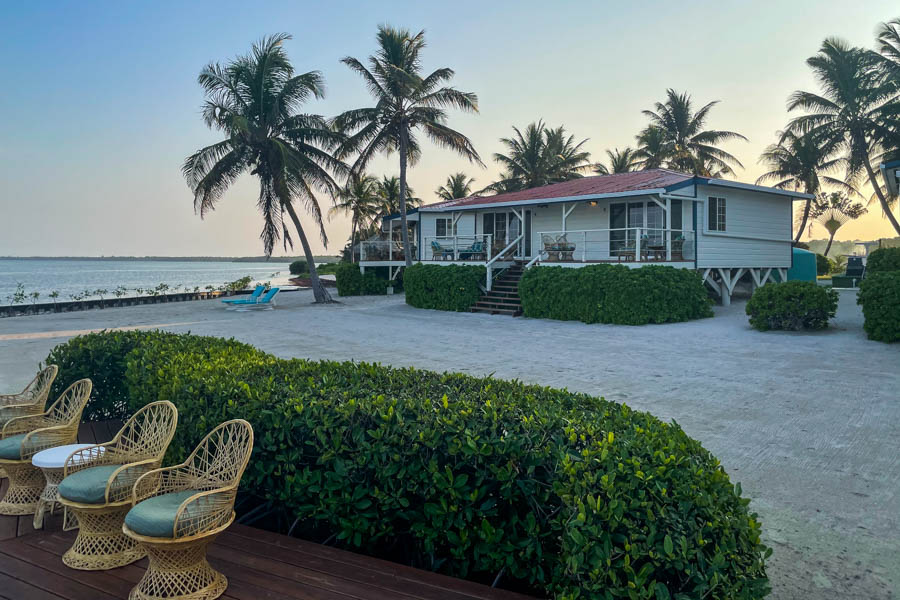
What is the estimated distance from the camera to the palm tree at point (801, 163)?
3416cm

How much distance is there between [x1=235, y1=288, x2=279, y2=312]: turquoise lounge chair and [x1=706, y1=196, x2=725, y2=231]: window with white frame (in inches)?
644

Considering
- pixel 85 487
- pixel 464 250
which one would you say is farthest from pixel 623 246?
pixel 85 487

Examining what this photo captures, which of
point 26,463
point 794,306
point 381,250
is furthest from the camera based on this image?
point 381,250

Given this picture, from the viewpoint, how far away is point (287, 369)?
4809 millimetres

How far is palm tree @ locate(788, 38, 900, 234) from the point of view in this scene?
29.9 metres

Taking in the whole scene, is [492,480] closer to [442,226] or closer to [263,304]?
[263,304]

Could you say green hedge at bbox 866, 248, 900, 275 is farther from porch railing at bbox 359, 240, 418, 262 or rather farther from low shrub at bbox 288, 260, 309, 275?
low shrub at bbox 288, 260, 309, 275

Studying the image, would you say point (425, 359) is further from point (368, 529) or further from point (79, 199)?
point (79, 199)

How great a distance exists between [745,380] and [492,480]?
700 cm

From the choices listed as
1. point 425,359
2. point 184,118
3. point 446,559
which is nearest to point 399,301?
point 184,118

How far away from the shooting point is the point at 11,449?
412 centimetres

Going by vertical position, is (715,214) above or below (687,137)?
below

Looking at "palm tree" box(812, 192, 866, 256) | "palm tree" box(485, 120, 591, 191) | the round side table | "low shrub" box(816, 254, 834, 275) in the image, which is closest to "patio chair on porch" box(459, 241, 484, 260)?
"palm tree" box(485, 120, 591, 191)

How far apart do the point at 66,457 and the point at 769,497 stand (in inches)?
200
